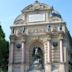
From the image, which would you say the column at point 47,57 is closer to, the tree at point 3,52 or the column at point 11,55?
the column at point 11,55

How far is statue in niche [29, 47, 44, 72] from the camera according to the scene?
21.0 meters

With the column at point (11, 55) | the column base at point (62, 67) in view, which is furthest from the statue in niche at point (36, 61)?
the column at point (11, 55)

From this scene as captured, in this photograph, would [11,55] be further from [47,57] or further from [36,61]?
[47,57]

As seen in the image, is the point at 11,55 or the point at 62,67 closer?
the point at 62,67

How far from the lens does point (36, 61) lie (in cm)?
2130

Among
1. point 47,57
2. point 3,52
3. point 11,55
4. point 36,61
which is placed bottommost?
point 36,61

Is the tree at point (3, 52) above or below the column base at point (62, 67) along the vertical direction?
above

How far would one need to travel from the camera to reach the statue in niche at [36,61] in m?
21.0

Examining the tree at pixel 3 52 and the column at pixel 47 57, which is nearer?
the column at pixel 47 57

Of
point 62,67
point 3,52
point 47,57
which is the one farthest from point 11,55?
point 62,67

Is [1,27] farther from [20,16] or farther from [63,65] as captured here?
[63,65]

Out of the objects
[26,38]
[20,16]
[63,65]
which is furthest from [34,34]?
[63,65]

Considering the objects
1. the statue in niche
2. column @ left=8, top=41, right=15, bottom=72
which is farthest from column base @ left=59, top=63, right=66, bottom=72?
column @ left=8, top=41, right=15, bottom=72

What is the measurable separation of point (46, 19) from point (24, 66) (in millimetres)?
4302
